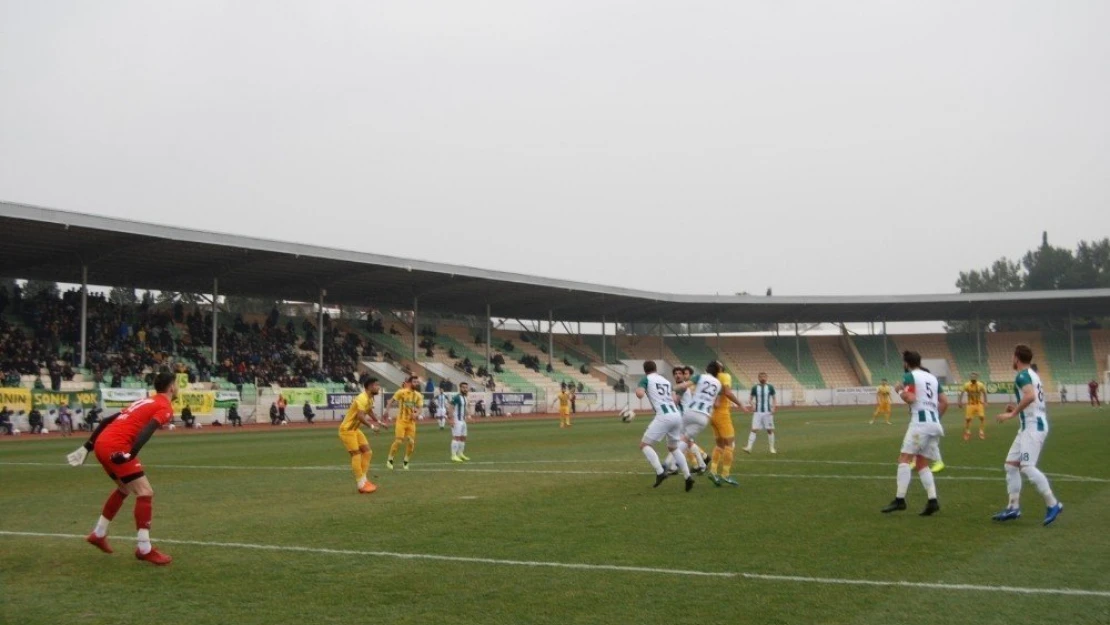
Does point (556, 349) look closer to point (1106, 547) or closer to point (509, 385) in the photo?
point (509, 385)

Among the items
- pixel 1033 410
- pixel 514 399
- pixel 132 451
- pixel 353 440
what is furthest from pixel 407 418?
pixel 514 399

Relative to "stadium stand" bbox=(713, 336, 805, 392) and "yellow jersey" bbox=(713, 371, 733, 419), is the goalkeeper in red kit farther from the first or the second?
"stadium stand" bbox=(713, 336, 805, 392)

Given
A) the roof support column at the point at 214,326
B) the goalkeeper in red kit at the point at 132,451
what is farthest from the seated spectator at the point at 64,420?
the goalkeeper in red kit at the point at 132,451

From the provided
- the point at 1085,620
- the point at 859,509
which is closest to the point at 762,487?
the point at 859,509

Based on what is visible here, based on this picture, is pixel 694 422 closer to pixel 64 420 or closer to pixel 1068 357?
pixel 64 420

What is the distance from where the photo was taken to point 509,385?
6581 centimetres

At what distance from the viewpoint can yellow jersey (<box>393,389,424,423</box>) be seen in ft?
69.2

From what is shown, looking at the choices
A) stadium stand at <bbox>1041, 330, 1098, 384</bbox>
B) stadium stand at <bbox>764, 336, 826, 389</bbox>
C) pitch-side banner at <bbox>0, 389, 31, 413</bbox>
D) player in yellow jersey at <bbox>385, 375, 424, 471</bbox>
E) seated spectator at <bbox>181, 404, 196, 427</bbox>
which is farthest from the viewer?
stadium stand at <bbox>764, 336, 826, 389</bbox>

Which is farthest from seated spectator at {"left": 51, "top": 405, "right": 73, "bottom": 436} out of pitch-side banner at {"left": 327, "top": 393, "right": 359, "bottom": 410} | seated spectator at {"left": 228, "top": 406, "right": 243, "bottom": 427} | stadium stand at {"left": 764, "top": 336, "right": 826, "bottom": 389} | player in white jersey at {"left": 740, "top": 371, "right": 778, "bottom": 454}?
stadium stand at {"left": 764, "top": 336, "right": 826, "bottom": 389}

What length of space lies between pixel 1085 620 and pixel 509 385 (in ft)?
195

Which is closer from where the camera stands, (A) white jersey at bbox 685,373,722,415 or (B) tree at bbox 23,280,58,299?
(A) white jersey at bbox 685,373,722,415

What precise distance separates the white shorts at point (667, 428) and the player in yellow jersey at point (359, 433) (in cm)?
460

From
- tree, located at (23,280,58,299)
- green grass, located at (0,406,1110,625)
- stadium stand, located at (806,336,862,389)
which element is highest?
tree, located at (23,280,58,299)

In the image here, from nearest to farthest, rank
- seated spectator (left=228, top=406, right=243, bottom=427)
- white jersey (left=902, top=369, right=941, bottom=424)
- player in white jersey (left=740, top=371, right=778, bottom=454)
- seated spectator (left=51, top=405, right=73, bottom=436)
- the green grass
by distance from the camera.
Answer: the green grass → white jersey (left=902, top=369, right=941, bottom=424) → player in white jersey (left=740, top=371, right=778, bottom=454) → seated spectator (left=51, top=405, right=73, bottom=436) → seated spectator (left=228, top=406, right=243, bottom=427)
